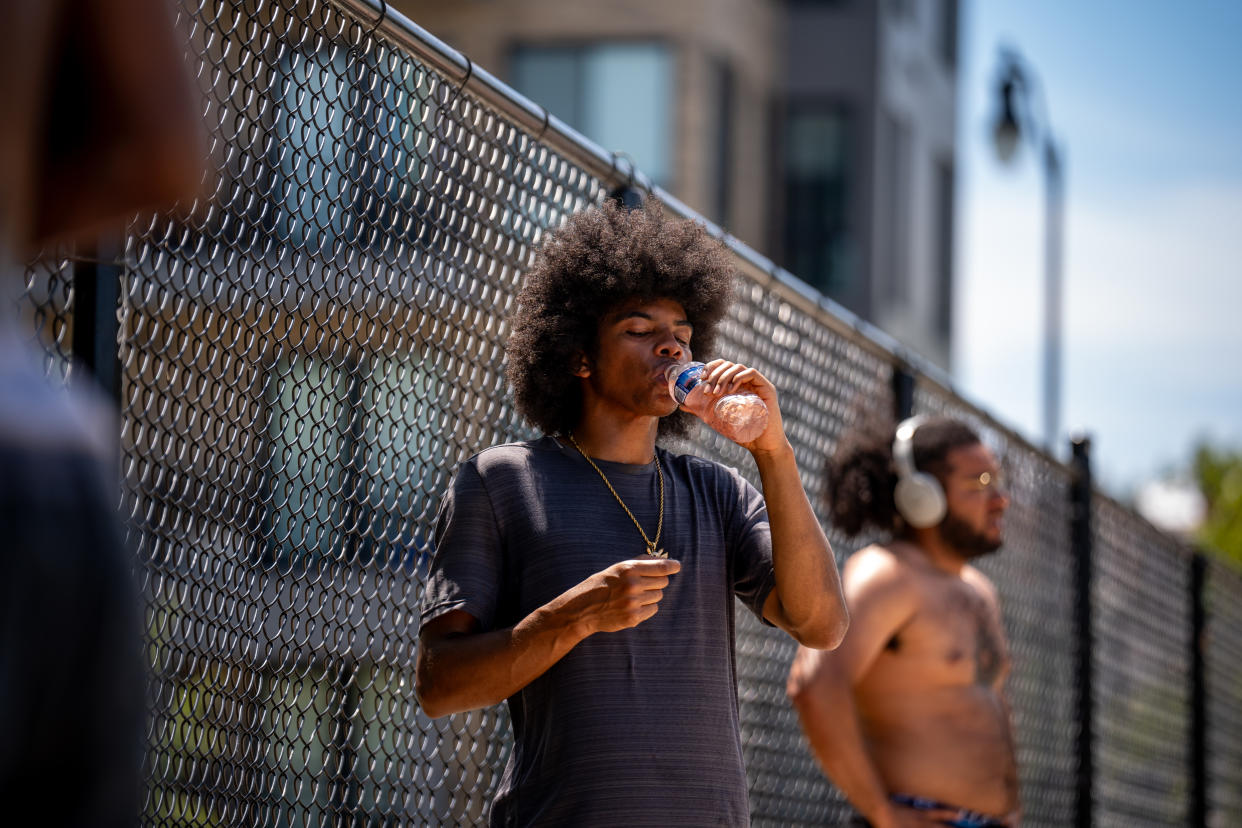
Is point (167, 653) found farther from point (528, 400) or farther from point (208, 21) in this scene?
point (208, 21)

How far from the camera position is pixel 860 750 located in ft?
14.0

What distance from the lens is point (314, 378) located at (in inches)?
120

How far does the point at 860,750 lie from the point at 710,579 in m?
1.62

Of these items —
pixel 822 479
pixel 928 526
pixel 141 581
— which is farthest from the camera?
pixel 822 479

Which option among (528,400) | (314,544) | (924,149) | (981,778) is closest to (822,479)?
(981,778)

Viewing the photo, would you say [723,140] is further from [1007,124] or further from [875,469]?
[875,469]

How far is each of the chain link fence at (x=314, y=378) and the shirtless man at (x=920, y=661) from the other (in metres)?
1.20

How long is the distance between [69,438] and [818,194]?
68.4ft

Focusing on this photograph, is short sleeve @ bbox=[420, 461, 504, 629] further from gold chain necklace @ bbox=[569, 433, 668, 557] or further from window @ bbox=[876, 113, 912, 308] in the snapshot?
window @ bbox=[876, 113, 912, 308]

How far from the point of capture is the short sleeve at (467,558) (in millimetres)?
2662

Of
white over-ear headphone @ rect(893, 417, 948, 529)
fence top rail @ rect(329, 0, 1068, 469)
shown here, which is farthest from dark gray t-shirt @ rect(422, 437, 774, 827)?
white over-ear headphone @ rect(893, 417, 948, 529)

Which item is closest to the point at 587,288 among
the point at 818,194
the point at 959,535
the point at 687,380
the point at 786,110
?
the point at 687,380

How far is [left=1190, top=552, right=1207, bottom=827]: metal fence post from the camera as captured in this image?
9.24 meters

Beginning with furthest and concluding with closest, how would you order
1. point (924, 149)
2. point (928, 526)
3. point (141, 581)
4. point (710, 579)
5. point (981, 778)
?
point (924, 149) → point (928, 526) → point (981, 778) → point (710, 579) → point (141, 581)
